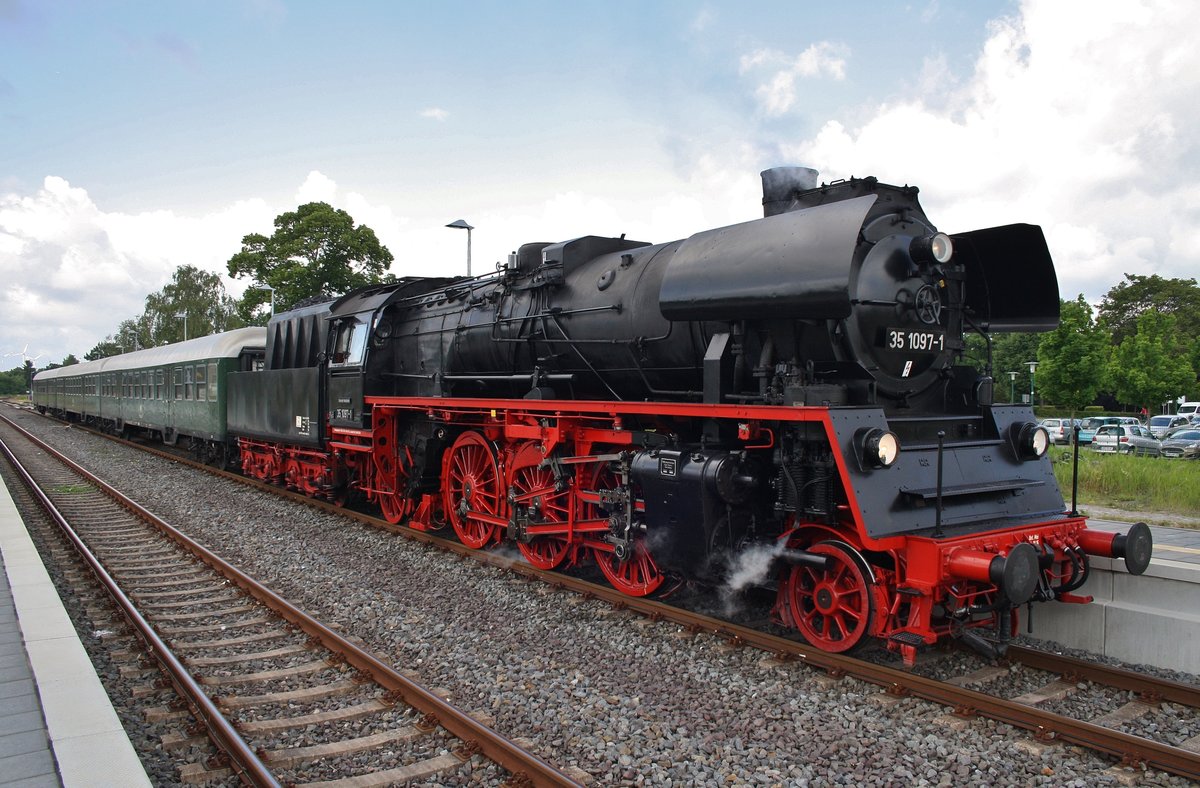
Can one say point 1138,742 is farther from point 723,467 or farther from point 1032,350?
point 1032,350

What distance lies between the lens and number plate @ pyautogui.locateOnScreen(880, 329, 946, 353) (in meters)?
5.64

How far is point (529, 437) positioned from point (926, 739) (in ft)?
14.7

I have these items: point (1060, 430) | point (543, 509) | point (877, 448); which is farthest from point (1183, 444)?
point (877, 448)

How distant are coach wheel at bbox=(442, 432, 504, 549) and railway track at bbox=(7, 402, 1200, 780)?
322 centimetres

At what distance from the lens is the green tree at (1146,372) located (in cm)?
3497

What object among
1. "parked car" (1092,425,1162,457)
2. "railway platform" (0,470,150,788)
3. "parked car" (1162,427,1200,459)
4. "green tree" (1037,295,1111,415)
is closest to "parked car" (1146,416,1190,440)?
"parked car" (1092,425,1162,457)

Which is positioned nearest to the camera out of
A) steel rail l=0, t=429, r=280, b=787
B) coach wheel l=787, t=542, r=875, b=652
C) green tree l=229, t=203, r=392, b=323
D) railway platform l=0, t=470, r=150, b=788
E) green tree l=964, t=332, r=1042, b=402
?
railway platform l=0, t=470, r=150, b=788

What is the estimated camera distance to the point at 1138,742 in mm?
4051

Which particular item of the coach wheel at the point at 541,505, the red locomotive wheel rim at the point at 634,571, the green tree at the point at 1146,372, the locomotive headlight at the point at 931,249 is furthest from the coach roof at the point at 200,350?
the green tree at the point at 1146,372

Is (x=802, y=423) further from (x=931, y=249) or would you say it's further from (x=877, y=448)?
(x=931, y=249)

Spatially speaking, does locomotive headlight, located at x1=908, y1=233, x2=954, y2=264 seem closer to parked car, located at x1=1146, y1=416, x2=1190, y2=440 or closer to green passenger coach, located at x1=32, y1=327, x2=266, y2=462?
green passenger coach, located at x1=32, y1=327, x2=266, y2=462

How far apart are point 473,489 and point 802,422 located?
15.7 feet

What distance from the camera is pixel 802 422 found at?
5.27m

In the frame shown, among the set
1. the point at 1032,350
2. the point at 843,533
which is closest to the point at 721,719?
the point at 843,533
